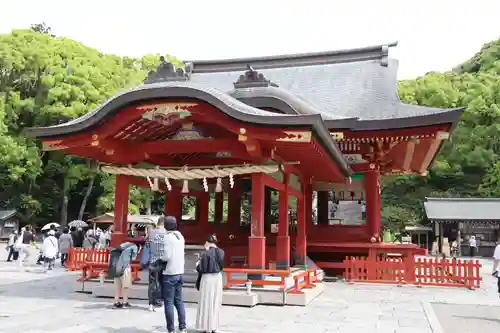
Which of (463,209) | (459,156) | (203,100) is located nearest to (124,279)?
(203,100)

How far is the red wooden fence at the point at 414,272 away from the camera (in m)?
14.0

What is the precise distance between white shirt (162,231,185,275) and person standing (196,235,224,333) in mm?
286

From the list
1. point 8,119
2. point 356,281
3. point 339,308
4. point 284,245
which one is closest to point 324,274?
point 356,281

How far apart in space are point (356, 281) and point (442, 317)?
533 centimetres

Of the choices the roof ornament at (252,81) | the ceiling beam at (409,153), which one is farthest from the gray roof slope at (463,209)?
the roof ornament at (252,81)

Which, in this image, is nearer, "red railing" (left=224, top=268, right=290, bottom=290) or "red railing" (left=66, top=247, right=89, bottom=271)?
"red railing" (left=224, top=268, right=290, bottom=290)

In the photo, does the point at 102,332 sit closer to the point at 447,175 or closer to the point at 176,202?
the point at 176,202

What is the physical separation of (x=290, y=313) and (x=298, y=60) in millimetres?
14719

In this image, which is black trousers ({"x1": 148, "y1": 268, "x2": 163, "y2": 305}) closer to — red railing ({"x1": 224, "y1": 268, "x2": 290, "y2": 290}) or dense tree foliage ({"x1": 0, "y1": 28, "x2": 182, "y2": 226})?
red railing ({"x1": 224, "y1": 268, "x2": 290, "y2": 290})

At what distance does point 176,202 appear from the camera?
46.5 feet

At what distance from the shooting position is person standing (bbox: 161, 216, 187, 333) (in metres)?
6.61

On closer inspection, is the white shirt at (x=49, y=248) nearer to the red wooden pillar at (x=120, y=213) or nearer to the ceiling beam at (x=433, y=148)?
the red wooden pillar at (x=120, y=213)

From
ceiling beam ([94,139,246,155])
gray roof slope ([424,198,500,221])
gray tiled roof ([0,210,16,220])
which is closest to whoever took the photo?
ceiling beam ([94,139,246,155])

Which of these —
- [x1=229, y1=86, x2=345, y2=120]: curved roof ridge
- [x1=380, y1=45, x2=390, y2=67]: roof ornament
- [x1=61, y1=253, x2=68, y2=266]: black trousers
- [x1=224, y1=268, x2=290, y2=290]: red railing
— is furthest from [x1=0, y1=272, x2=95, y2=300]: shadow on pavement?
[x1=380, y1=45, x2=390, y2=67]: roof ornament
